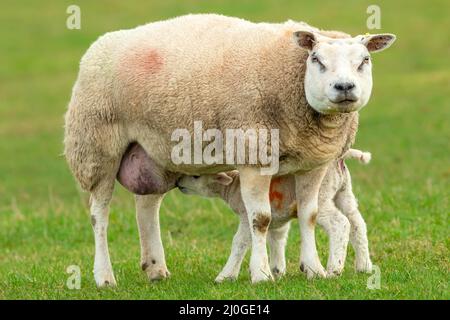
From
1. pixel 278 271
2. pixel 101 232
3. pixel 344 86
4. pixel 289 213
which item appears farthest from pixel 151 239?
pixel 344 86

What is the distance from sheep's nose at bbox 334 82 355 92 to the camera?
28.1ft

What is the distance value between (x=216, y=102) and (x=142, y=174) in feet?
3.96

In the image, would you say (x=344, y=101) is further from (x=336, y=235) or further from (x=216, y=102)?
(x=336, y=235)

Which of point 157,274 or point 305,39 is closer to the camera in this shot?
point 305,39

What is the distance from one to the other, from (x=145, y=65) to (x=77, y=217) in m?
4.95

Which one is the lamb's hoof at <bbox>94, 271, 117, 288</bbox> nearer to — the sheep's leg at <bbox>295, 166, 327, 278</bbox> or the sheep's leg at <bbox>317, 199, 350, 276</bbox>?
the sheep's leg at <bbox>295, 166, 327, 278</bbox>

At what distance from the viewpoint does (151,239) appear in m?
10.5

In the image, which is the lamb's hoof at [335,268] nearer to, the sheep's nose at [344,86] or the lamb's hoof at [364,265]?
the lamb's hoof at [364,265]

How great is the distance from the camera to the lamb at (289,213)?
9.61m

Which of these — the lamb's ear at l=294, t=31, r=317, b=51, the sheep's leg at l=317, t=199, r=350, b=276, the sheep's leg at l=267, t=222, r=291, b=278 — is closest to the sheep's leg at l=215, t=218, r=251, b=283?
the sheep's leg at l=267, t=222, r=291, b=278

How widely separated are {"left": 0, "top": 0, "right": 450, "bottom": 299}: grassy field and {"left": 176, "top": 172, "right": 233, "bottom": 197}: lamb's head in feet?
2.41
